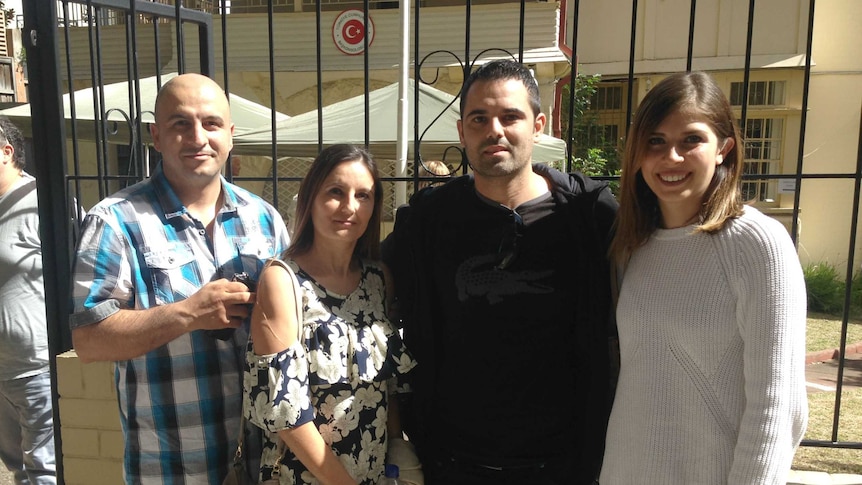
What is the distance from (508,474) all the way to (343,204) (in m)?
0.93

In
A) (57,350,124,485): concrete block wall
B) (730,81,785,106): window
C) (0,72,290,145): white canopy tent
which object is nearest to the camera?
(57,350,124,485): concrete block wall

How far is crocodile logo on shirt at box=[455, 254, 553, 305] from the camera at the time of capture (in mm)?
1880

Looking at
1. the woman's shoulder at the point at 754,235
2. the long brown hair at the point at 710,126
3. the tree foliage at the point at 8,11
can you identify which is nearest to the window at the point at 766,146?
the long brown hair at the point at 710,126

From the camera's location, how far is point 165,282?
1.86 m

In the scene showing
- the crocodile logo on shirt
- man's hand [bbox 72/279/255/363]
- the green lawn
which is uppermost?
the crocodile logo on shirt

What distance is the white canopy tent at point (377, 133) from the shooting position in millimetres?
4953

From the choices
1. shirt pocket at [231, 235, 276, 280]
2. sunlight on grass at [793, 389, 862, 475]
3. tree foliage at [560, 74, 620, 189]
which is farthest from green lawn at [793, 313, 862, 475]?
tree foliage at [560, 74, 620, 189]

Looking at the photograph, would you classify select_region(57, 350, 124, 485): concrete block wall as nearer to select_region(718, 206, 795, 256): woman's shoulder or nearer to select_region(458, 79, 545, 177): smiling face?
select_region(458, 79, 545, 177): smiling face

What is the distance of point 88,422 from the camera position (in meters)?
2.93

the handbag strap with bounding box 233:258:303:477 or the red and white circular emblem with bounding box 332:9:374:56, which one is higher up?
the red and white circular emblem with bounding box 332:9:374:56

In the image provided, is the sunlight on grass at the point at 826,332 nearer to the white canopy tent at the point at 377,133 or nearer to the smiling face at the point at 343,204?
the white canopy tent at the point at 377,133

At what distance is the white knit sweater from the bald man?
3.52 feet

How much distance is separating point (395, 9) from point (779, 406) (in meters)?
9.08

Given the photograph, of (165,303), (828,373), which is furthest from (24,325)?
(828,373)
